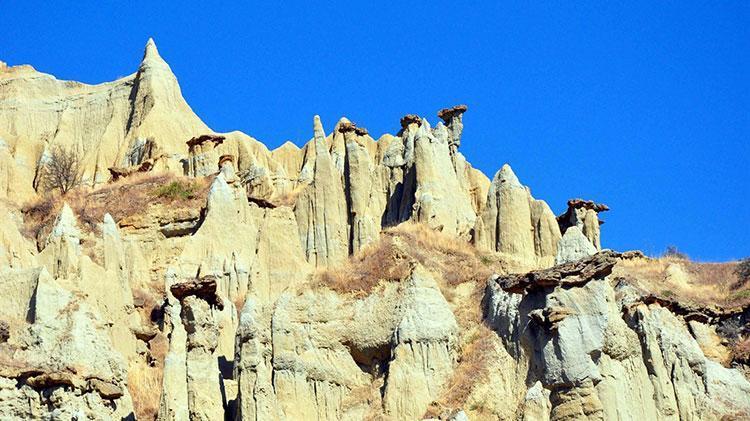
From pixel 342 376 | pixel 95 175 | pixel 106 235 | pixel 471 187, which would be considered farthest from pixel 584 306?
pixel 95 175

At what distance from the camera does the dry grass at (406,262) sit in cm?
4381

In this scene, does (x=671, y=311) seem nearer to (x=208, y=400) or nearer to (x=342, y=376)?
(x=342, y=376)

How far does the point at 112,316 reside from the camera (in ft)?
152

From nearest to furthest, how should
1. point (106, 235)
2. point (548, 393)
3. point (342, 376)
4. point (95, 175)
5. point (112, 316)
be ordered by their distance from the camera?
point (548, 393)
point (342, 376)
point (112, 316)
point (106, 235)
point (95, 175)

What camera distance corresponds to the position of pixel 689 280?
5575cm

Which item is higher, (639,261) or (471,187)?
(471,187)

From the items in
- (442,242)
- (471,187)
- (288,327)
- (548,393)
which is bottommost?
(548,393)

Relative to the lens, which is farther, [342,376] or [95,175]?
[95,175]

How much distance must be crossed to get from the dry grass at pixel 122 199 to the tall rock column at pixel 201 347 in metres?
13.9

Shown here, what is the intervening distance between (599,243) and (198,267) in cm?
Answer: 1417

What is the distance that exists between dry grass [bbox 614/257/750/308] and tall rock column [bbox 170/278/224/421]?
43.9 ft

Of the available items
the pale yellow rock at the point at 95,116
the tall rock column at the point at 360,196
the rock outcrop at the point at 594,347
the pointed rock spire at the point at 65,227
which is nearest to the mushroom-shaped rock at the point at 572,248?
the rock outcrop at the point at 594,347

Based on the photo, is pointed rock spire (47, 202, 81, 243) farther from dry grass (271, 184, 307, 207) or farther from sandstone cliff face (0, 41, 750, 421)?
dry grass (271, 184, 307, 207)

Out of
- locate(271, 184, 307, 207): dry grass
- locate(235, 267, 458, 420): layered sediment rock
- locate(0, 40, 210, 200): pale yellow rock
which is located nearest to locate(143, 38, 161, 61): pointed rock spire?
locate(0, 40, 210, 200): pale yellow rock
